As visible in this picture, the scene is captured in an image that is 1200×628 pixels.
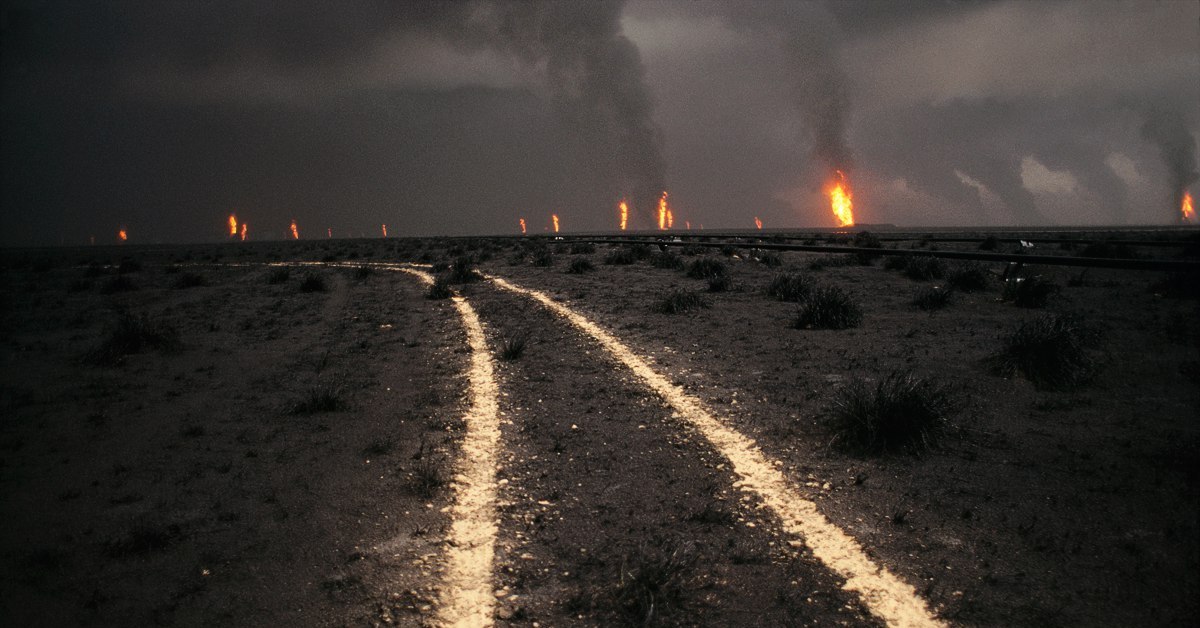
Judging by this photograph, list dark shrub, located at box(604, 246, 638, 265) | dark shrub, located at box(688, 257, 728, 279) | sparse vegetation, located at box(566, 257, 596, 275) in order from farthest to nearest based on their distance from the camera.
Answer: dark shrub, located at box(604, 246, 638, 265) → sparse vegetation, located at box(566, 257, 596, 275) → dark shrub, located at box(688, 257, 728, 279)

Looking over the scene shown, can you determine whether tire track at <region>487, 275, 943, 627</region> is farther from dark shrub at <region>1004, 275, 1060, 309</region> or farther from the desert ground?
dark shrub at <region>1004, 275, 1060, 309</region>

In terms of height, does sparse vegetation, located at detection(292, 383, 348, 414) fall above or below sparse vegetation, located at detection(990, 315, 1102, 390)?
below

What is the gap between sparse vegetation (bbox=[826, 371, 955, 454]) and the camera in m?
4.35

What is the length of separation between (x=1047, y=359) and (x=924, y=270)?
995cm

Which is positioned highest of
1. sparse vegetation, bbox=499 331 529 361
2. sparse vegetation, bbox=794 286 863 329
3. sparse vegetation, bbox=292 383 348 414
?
sparse vegetation, bbox=794 286 863 329

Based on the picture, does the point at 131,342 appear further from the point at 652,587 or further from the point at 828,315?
the point at 828,315

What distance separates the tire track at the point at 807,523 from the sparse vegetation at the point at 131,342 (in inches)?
297

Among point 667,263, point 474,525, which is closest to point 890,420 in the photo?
point 474,525


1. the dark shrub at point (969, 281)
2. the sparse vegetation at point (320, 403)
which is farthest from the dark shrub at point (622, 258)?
the sparse vegetation at point (320, 403)

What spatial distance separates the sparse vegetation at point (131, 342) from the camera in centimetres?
789

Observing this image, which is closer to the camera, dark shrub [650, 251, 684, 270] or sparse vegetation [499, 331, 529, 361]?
sparse vegetation [499, 331, 529, 361]

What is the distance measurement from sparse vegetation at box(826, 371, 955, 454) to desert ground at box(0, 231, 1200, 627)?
0.9 inches

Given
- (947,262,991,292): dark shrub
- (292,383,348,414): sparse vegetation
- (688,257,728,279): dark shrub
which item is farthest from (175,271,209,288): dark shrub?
(947,262,991,292): dark shrub

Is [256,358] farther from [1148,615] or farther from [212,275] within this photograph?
[212,275]
